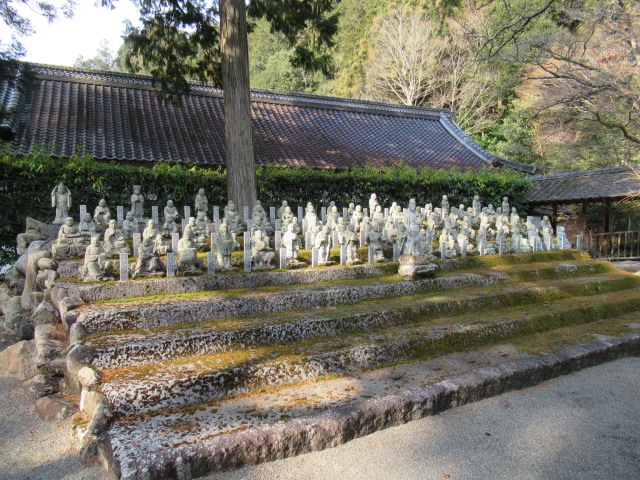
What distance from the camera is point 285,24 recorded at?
9562 mm

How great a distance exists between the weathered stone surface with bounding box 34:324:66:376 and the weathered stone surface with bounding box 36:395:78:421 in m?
0.36

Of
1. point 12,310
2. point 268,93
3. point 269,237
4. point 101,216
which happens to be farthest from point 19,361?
point 268,93

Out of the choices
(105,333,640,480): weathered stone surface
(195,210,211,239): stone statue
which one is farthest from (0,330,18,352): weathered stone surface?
(105,333,640,480): weathered stone surface

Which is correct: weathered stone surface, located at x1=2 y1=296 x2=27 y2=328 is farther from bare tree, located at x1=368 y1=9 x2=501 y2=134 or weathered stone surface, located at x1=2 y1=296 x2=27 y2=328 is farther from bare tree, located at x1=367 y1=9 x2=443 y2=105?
bare tree, located at x1=367 y1=9 x2=443 y2=105

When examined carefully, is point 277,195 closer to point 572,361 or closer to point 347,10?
point 572,361

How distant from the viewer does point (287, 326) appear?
459cm

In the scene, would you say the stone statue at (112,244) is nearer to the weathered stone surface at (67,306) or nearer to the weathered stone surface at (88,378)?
the weathered stone surface at (67,306)

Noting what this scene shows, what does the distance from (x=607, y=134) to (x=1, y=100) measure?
65.6 feet

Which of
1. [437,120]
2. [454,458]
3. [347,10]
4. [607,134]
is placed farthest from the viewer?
[347,10]

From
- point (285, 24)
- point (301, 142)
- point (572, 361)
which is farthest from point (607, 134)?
point (572, 361)

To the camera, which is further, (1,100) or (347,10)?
(347,10)

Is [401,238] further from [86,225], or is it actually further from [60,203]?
[60,203]

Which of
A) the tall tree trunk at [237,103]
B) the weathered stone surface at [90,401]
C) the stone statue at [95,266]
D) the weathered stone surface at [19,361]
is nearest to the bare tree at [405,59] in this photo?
the tall tree trunk at [237,103]

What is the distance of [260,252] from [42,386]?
3012 millimetres
